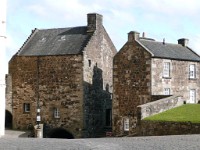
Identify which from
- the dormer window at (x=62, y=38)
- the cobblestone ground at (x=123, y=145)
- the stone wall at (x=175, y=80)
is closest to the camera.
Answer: the cobblestone ground at (x=123, y=145)

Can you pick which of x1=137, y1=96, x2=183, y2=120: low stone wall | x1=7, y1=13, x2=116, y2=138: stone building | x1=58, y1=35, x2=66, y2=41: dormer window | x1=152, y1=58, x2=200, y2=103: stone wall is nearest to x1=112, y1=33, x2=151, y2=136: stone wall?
x1=152, y1=58, x2=200, y2=103: stone wall

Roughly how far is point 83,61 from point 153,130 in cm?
1652

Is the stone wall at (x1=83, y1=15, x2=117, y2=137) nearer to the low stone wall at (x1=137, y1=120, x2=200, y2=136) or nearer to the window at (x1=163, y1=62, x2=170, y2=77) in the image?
the window at (x1=163, y1=62, x2=170, y2=77)

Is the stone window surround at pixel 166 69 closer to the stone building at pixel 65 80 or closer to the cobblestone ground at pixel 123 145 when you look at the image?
the stone building at pixel 65 80

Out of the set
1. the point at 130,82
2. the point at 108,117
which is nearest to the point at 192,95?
the point at 130,82

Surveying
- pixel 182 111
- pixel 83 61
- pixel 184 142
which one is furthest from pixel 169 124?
pixel 83 61

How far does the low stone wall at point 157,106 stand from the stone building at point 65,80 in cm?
1153

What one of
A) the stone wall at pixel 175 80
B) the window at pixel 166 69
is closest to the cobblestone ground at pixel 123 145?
the stone wall at pixel 175 80

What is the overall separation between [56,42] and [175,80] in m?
12.4

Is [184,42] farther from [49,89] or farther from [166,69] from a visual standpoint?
→ [49,89]

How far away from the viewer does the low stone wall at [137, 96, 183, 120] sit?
29703 millimetres

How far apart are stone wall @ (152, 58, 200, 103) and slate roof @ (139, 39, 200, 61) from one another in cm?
42

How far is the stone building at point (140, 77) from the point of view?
3712cm

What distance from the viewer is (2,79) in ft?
100
